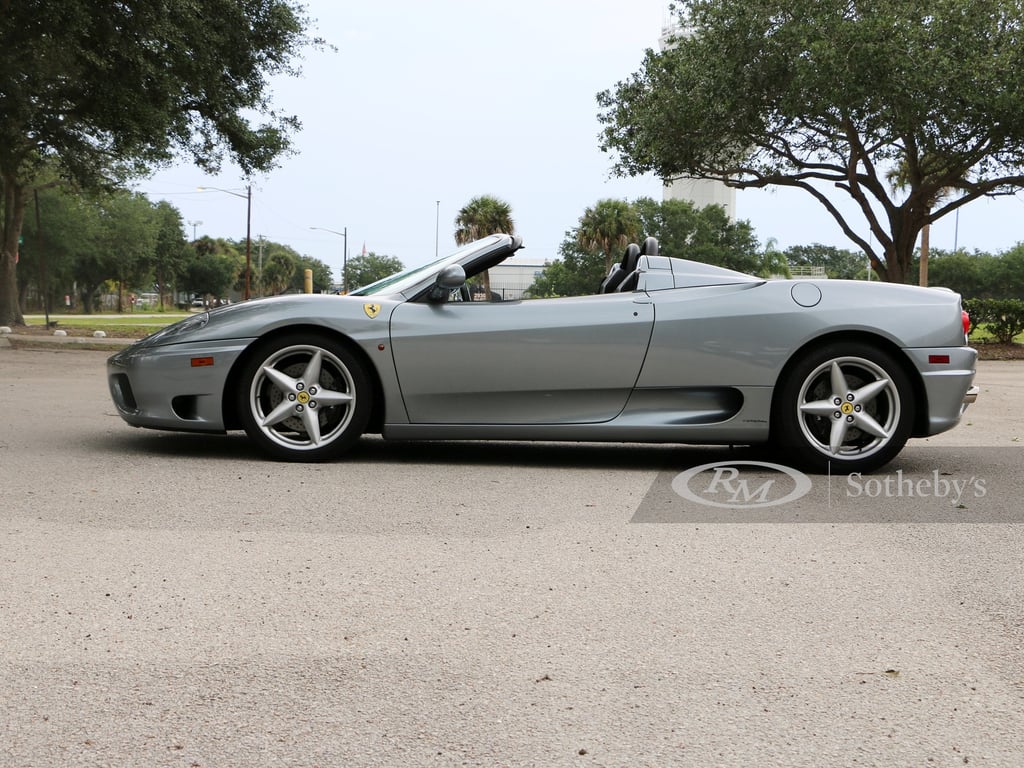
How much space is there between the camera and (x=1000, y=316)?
25312mm

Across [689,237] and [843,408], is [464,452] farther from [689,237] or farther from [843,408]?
[689,237]

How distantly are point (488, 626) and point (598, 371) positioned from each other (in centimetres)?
290

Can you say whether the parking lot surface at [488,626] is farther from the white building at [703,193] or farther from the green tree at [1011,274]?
the green tree at [1011,274]

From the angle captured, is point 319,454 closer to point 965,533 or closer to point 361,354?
point 361,354

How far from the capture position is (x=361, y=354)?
5.88m

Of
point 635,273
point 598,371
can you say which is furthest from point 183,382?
point 635,273

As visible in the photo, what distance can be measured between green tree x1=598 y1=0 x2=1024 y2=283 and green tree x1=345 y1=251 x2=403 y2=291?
392 feet

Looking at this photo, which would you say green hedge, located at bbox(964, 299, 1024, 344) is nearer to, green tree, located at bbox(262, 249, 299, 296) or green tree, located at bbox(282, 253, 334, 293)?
green tree, located at bbox(262, 249, 299, 296)

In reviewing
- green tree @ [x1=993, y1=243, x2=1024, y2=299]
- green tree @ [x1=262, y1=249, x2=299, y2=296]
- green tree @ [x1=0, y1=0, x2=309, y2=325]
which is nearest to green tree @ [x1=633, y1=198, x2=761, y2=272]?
green tree @ [x1=993, y1=243, x2=1024, y2=299]

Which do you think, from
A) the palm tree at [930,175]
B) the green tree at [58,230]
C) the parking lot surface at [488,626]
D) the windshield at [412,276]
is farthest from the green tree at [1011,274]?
the parking lot surface at [488,626]

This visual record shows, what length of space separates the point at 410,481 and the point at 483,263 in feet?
4.95

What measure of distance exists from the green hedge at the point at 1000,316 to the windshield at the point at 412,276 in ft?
69.9

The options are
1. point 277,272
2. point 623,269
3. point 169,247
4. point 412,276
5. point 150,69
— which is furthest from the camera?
point 277,272

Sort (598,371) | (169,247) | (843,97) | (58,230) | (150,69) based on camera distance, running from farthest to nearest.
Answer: (169,247)
(58,230)
(843,97)
(150,69)
(598,371)
